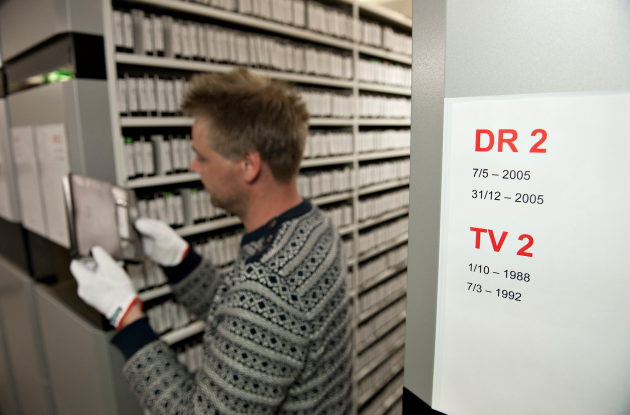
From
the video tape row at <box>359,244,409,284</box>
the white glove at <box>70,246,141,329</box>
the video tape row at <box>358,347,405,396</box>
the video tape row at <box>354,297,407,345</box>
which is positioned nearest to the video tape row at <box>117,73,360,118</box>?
the white glove at <box>70,246,141,329</box>

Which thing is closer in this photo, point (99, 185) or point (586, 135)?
point (586, 135)

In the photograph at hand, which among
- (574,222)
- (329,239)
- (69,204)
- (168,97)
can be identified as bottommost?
(329,239)

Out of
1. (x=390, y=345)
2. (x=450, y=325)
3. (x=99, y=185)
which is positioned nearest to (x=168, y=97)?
(x=99, y=185)

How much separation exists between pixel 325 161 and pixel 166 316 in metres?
1.51

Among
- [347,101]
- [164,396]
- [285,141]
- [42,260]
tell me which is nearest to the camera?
[164,396]

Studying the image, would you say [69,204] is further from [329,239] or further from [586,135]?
[586,135]

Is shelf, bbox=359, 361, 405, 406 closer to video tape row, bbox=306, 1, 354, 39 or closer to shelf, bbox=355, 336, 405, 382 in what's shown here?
shelf, bbox=355, 336, 405, 382

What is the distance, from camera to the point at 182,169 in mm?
1979

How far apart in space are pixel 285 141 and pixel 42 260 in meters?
1.66

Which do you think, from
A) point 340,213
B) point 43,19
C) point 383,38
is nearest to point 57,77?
point 43,19

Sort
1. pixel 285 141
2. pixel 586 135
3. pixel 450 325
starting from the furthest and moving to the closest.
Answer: pixel 285 141
pixel 450 325
pixel 586 135

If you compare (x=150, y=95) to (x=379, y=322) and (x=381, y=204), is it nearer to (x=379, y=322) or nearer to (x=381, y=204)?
(x=381, y=204)

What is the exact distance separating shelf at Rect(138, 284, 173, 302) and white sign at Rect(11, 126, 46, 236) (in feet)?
2.09

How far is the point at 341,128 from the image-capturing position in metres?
3.14
